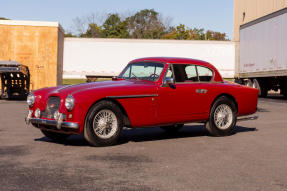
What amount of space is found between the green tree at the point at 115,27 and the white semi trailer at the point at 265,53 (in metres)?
75.9

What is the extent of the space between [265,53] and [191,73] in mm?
17613

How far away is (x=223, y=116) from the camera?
984 cm

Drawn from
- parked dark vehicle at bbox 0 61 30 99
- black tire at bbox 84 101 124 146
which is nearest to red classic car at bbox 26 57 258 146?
black tire at bbox 84 101 124 146

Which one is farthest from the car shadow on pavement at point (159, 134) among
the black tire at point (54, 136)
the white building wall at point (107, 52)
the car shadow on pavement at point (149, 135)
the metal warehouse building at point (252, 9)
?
the metal warehouse building at point (252, 9)

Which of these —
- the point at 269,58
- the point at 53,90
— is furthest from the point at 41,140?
the point at 269,58

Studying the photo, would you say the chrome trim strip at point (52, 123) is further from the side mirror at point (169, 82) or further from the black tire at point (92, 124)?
the side mirror at point (169, 82)

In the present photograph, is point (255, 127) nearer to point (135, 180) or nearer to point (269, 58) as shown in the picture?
point (135, 180)

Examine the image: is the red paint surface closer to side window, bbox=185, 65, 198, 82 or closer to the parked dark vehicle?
side window, bbox=185, 65, 198, 82

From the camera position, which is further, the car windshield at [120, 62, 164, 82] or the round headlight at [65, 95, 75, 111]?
the car windshield at [120, 62, 164, 82]

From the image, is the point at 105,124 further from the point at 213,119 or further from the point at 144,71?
the point at 213,119

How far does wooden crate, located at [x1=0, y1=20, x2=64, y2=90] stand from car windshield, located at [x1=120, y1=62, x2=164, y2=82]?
19.4 m

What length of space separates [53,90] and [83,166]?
2.37 m

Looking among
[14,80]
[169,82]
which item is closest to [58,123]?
[169,82]

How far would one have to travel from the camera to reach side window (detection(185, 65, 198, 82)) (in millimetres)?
9562
